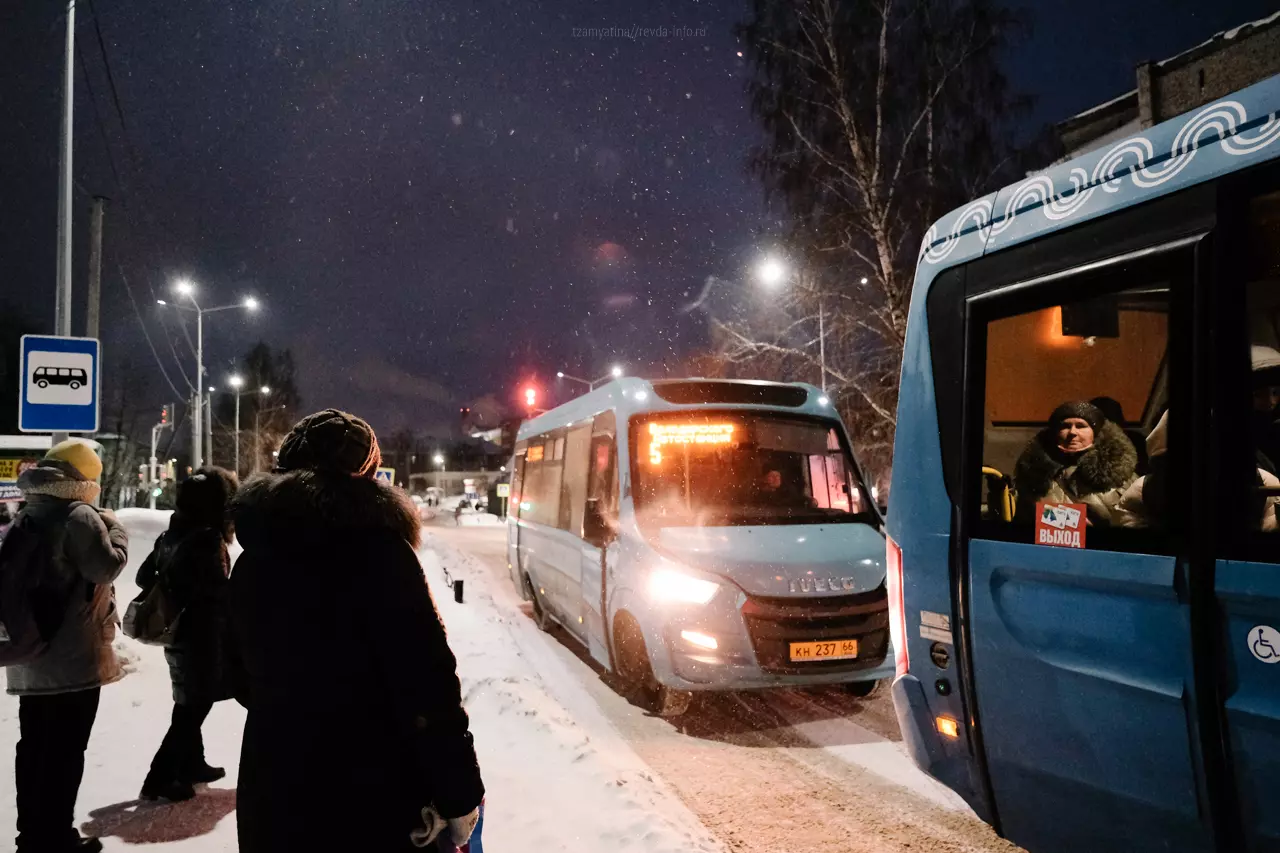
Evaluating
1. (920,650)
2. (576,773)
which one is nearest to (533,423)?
(576,773)

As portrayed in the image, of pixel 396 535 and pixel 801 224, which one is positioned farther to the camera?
pixel 801 224

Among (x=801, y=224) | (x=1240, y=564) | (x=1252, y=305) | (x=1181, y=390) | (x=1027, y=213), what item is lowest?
(x=1240, y=564)

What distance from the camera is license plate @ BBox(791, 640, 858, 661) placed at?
5969mm

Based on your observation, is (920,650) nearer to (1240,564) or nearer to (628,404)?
(1240,564)

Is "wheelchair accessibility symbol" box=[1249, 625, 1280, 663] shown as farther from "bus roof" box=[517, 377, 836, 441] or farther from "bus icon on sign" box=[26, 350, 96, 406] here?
"bus icon on sign" box=[26, 350, 96, 406]

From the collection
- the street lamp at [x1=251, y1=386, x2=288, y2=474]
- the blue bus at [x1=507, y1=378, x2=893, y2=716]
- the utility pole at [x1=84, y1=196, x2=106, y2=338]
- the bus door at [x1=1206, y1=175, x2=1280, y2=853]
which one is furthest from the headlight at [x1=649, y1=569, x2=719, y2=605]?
the street lamp at [x1=251, y1=386, x2=288, y2=474]

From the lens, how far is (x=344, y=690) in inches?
82.4

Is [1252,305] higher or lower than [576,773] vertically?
higher

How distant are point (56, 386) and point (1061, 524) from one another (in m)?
7.41

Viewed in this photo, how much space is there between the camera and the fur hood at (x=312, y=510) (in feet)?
6.95

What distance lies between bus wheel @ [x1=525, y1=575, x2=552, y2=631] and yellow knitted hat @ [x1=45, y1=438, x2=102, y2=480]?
703 centimetres

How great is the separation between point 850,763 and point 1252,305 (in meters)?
3.99

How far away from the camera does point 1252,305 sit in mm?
2523

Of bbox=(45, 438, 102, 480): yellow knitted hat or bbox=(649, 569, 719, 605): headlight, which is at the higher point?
bbox=(45, 438, 102, 480): yellow knitted hat
